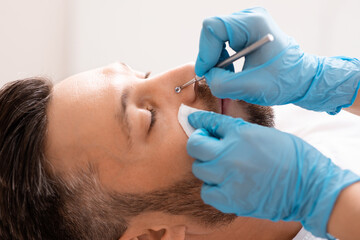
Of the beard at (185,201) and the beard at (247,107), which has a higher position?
the beard at (247,107)

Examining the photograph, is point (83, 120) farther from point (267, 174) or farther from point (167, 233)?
point (267, 174)

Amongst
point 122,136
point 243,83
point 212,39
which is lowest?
point 122,136

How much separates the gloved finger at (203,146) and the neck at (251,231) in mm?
396

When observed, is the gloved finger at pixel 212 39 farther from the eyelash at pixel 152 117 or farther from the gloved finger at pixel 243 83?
the eyelash at pixel 152 117

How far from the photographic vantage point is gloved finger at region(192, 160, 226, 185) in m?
1.06

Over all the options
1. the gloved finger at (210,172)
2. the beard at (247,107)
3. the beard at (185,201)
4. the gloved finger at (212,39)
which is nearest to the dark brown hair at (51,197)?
the beard at (185,201)

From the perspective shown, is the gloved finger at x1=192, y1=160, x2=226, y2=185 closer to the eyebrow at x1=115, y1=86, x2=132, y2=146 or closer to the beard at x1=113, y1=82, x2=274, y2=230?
the beard at x1=113, y1=82, x2=274, y2=230

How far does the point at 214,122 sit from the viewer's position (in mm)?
Answer: 1139

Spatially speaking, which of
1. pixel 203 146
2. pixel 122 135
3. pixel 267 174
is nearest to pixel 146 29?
pixel 122 135

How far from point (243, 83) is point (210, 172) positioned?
0.90ft

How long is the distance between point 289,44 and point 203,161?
467mm

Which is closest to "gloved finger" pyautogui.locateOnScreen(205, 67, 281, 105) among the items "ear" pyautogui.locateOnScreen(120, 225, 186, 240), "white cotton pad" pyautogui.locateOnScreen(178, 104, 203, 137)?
"white cotton pad" pyautogui.locateOnScreen(178, 104, 203, 137)

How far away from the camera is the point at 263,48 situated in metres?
1.14

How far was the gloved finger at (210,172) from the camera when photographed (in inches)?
41.6
